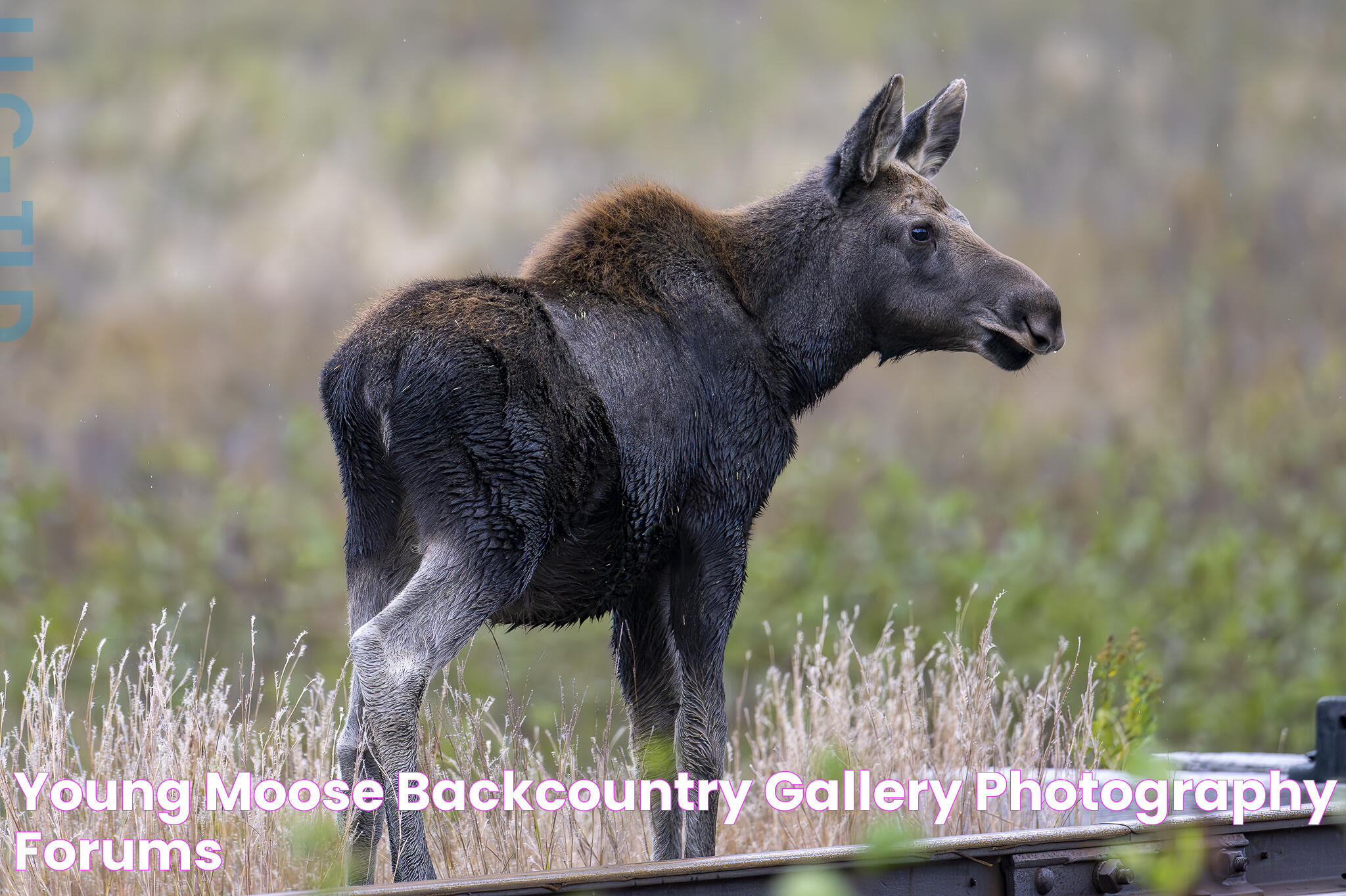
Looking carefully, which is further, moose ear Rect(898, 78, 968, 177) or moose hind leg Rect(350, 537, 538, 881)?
moose ear Rect(898, 78, 968, 177)

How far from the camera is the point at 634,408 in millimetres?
3748

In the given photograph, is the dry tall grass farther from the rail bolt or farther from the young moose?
the rail bolt

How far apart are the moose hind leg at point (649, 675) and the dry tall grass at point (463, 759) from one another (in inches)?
4.7

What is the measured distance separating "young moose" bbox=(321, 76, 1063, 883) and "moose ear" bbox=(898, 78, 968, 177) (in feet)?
0.04

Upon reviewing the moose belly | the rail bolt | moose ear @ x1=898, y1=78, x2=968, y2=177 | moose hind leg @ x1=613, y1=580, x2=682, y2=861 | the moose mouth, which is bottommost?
the rail bolt

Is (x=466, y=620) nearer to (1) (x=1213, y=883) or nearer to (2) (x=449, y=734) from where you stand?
(2) (x=449, y=734)

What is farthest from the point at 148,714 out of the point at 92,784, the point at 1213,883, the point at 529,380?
the point at 1213,883

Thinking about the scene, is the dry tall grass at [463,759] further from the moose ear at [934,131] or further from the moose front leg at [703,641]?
the moose ear at [934,131]

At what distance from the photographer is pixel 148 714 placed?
4273 millimetres

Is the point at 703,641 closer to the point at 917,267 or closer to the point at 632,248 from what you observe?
the point at 632,248

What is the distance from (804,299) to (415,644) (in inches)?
63.2

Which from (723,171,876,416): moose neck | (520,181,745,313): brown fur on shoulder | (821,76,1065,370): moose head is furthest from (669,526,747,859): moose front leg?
(821,76,1065,370): moose head

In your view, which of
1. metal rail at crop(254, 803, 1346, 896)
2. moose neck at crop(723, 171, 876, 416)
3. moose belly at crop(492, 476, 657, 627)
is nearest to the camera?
metal rail at crop(254, 803, 1346, 896)

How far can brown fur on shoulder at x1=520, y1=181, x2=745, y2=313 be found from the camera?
3988mm
